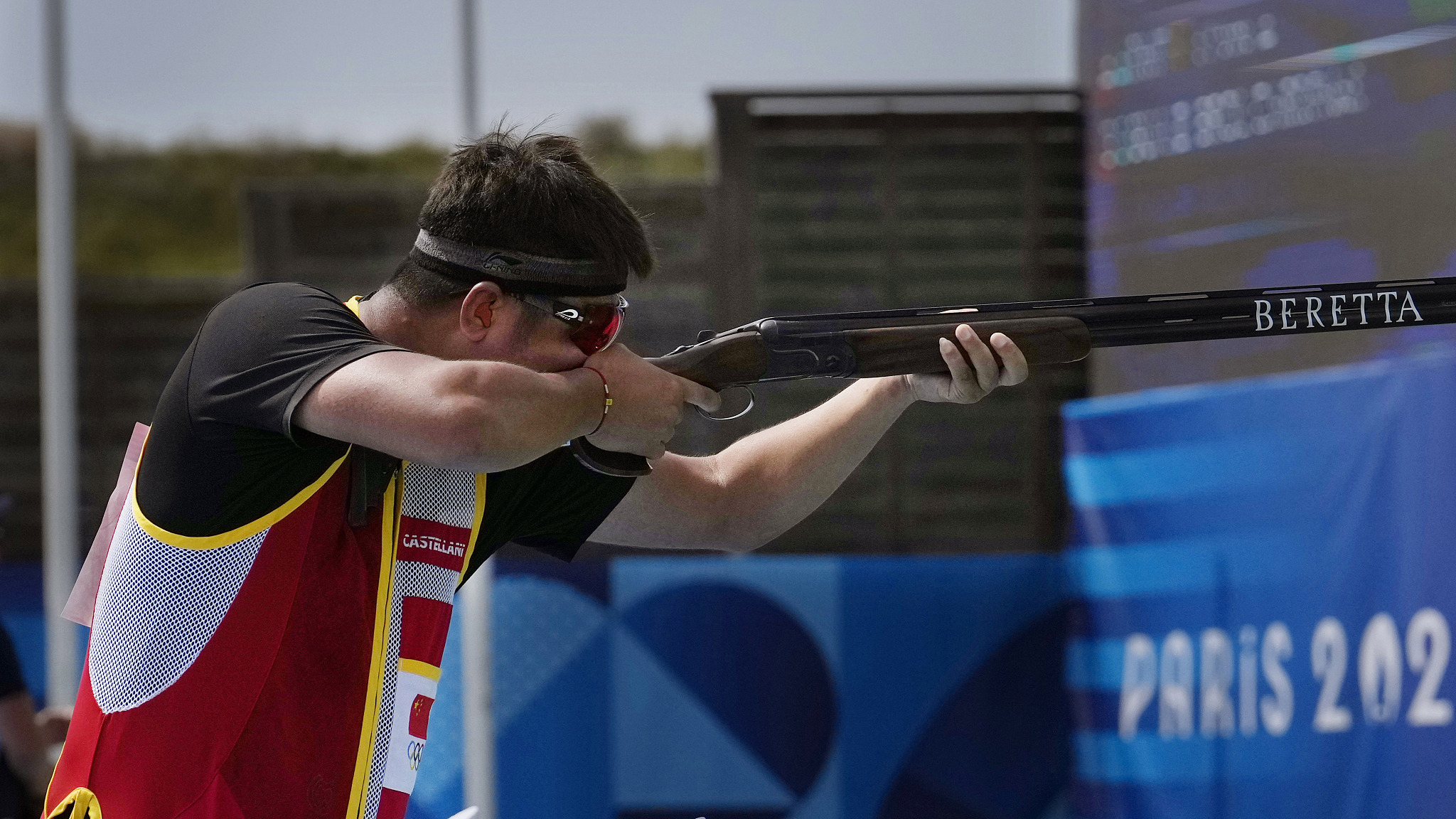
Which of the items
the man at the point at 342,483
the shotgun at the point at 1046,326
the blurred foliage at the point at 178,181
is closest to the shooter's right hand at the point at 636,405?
the man at the point at 342,483

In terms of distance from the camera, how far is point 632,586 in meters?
5.46

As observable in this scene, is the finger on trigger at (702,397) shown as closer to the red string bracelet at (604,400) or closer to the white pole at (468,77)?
the red string bracelet at (604,400)

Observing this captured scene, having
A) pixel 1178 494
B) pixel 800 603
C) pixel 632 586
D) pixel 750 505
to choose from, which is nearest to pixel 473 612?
pixel 632 586

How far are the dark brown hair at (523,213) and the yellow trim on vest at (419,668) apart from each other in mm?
466

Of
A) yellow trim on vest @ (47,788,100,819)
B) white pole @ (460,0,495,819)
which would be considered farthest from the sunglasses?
white pole @ (460,0,495,819)

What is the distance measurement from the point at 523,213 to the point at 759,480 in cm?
64

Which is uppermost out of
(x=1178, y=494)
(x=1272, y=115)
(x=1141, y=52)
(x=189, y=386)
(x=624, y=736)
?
(x=1141, y=52)

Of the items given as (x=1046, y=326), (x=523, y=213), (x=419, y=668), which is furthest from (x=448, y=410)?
(x=1046, y=326)

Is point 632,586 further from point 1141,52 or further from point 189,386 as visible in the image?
point 189,386

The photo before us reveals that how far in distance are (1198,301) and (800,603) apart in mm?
3532

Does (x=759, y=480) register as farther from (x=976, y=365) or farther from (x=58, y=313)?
(x=58, y=313)

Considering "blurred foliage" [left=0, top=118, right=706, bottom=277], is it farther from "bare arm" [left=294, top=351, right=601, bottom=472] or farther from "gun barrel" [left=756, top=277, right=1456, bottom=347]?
"bare arm" [left=294, top=351, right=601, bottom=472]

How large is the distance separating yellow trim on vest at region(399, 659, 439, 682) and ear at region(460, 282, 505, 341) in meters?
0.43

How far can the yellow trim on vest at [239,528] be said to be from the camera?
170 cm
